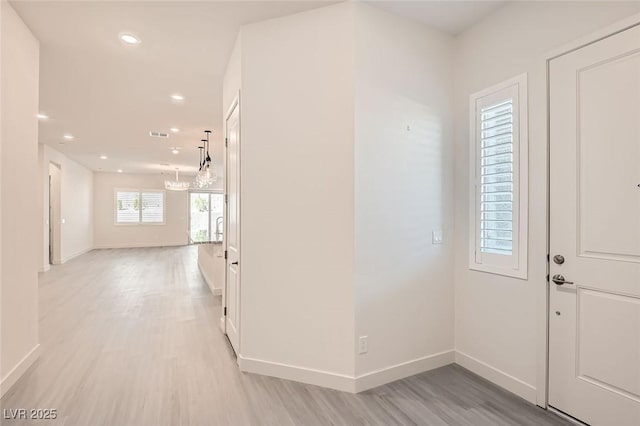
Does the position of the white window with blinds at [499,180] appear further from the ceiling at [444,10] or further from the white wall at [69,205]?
the white wall at [69,205]

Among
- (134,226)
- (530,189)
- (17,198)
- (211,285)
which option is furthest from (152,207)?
(530,189)

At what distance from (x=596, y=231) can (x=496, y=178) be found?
0.76m

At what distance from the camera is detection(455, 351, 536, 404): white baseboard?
7.61 feet

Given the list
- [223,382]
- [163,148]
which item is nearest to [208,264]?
[163,148]

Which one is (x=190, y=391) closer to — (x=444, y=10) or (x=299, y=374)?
(x=299, y=374)

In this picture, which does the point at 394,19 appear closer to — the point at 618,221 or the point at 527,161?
the point at 527,161

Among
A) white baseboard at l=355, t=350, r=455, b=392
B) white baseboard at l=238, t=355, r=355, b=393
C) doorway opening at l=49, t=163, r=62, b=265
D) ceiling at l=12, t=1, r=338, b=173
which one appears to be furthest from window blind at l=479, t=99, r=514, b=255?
doorway opening at l=49, t=163, r=62, b=265

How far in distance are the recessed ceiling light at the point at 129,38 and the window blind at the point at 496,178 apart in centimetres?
309

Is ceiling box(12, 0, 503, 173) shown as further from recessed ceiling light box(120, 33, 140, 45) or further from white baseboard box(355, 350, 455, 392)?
white baseboard box(355, 350, 455, 392)

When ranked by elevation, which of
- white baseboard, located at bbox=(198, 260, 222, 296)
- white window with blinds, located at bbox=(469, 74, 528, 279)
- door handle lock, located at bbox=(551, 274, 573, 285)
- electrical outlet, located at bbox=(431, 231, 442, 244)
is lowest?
white baseboard, located at bbox=(198, 260, 222, 296)

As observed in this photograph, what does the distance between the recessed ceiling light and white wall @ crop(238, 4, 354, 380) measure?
104 cm

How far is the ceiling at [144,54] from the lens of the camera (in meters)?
2.54

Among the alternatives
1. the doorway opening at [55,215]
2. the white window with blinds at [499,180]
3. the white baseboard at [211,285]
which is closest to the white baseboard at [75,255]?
the doorway opening at [55,215]

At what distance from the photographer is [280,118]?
2637 millimetres
